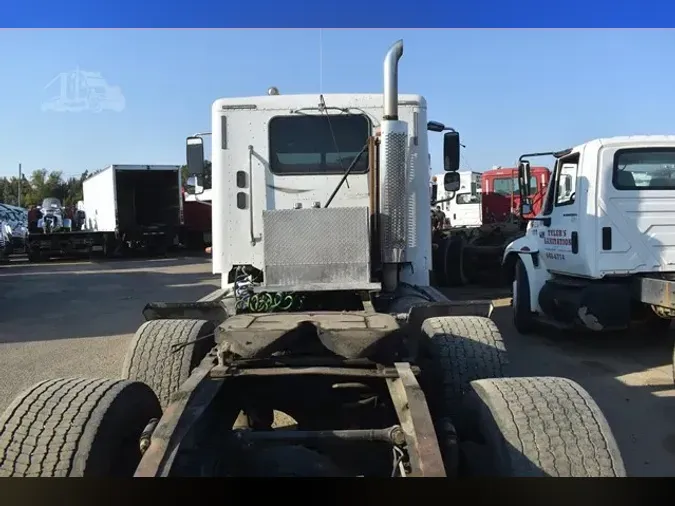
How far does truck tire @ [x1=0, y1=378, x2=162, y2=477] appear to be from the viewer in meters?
2.49

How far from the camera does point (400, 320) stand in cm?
411

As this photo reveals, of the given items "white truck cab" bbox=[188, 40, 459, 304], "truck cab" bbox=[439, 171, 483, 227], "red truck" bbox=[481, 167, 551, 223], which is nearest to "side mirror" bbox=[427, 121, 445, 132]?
"white truck cab" bbox=[188, 40, 459, 304]

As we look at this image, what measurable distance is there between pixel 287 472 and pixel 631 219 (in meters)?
5.06

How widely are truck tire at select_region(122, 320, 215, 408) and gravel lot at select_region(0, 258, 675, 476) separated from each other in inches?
74.3

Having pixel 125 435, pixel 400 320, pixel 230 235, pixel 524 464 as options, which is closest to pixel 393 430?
pixel 524 464

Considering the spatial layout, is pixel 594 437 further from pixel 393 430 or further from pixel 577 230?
pixel 577 230

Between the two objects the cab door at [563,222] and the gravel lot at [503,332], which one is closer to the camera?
the gravel lot at [503,332]

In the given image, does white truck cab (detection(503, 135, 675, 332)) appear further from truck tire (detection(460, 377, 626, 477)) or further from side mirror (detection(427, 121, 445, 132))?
truck tire (detection(460, 377, 626, 477))

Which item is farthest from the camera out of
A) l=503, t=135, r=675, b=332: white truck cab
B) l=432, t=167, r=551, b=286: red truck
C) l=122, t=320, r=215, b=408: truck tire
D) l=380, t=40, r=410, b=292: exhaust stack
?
l=432, t=167, r=551, b=286: red truck

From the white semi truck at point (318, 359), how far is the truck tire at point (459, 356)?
0.01 m

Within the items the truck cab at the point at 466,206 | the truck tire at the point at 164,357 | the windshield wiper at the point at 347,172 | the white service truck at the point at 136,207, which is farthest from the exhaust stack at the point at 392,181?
the white service truck at the point at 136,207

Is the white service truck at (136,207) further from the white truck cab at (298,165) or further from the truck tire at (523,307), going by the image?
the white truck cab at (298,165)

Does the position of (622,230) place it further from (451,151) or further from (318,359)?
(318,359)

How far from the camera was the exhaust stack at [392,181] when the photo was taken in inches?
182
